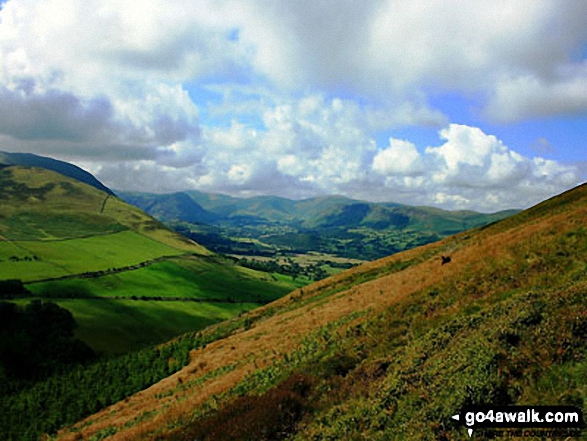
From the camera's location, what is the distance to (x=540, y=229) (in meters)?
32.8

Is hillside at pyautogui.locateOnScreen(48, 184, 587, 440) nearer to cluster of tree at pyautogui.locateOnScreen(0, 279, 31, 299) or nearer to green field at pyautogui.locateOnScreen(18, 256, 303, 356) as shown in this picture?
green field at pyautogui.locateOnScreen(18, 256, 303, 356)

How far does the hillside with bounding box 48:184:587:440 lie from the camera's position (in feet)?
43.3

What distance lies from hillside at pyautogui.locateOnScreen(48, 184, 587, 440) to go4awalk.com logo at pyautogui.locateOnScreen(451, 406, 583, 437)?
307mm

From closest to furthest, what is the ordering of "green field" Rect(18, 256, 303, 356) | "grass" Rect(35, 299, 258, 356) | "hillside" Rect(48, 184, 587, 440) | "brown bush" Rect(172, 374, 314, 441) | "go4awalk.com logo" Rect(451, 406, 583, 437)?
"go4awalk.com logo" Rect(451, 406, 583, 437)
"hillside" Rect(48, 184, 587, 440)
"brown bush" Rect(172, 374, 314, 441)
"grass" Rect(35, 299, 258, 356)
"green field" Rect(18, 256, 303, 356)

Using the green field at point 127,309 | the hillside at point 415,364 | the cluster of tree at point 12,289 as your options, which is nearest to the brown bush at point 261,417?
the hillside at point 415,364

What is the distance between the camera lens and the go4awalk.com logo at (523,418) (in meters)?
10.6

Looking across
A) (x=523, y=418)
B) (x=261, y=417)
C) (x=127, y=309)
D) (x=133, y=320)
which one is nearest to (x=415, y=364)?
(x=523, y=418)

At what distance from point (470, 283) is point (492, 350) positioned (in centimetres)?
1305

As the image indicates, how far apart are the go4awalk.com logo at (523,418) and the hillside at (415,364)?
307mm

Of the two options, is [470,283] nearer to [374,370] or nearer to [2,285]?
[374,370]

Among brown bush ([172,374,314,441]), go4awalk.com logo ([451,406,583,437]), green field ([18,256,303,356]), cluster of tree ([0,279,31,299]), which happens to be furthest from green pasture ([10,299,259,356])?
go4awalk.com logo ([451,406,583,437])

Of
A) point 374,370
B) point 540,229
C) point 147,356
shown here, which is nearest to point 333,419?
point 374,370

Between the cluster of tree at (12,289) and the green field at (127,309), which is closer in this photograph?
the green field at (127,309)

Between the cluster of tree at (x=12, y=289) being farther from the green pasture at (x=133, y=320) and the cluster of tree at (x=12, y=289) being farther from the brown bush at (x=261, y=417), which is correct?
the brown bush at (x=261, y=417)
